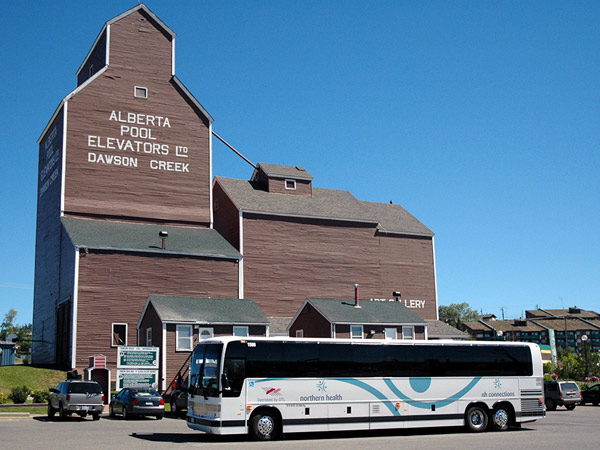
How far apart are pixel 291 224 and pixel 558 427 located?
32211mm

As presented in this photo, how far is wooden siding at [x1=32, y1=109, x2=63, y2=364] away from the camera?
4928 centimetres

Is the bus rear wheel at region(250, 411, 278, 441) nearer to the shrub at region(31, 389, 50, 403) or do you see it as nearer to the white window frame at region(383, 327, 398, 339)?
the shrub at region(31, 389, 50, 403)

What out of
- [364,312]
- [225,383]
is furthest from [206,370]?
[364,312]

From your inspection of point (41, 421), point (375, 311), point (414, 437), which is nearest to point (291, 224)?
point (375, 311)

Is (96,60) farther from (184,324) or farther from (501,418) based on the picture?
(501,418)

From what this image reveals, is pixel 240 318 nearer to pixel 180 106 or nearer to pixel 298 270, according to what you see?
pixel 298 270

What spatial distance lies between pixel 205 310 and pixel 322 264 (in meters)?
15.0

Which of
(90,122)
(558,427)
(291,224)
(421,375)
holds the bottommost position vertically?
(558,427)

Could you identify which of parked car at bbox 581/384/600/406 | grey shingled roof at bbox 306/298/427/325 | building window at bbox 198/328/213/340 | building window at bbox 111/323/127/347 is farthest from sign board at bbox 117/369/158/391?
parked car at bbox 581/384/600/406

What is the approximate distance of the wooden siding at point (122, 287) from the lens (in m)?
43.5

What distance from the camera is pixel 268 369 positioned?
22.2 m

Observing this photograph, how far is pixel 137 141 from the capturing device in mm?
52375

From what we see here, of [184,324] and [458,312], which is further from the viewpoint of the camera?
[458,312]

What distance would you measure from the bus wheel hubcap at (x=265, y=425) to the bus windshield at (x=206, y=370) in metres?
1.79
